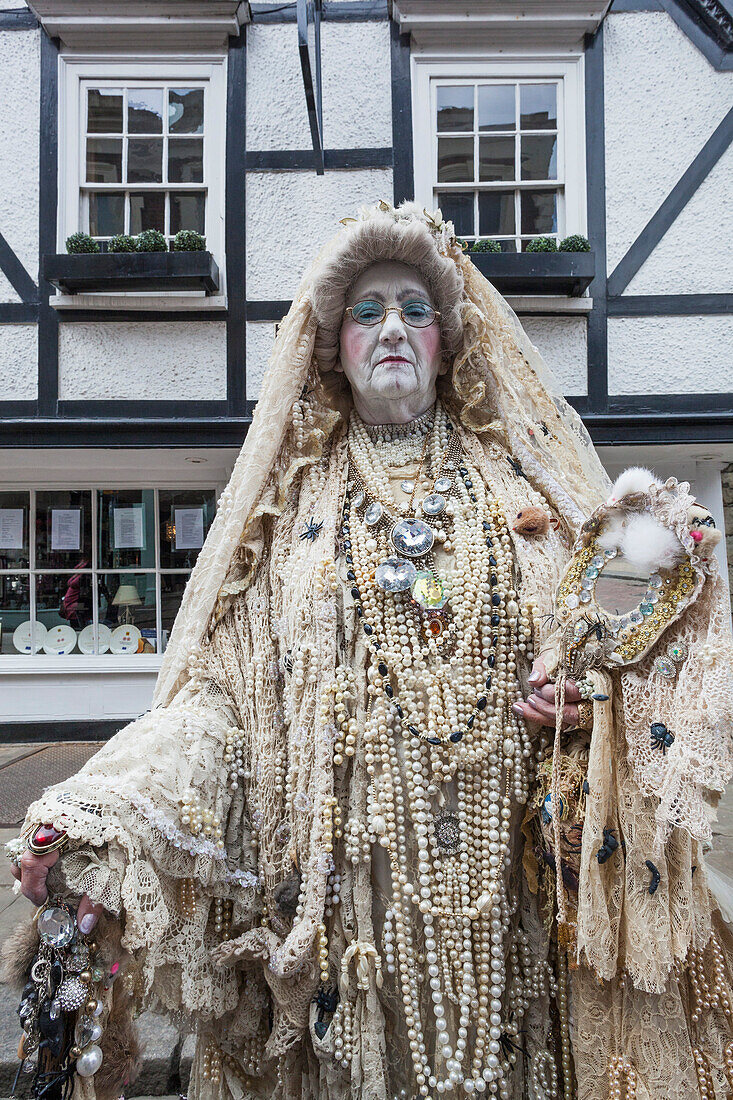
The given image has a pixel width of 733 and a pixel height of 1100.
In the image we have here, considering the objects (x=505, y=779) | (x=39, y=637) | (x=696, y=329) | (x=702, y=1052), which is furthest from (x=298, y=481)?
(x=39, y=637)

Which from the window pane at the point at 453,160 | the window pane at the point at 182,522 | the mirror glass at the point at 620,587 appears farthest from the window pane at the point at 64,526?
the mirror glass at the point at 620,587

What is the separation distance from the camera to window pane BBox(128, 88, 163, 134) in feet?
15.8

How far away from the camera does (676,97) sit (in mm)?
4562

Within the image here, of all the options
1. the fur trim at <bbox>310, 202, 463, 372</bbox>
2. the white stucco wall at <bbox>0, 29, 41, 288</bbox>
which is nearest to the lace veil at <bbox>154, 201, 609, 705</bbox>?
the fur trim at <bbox>310, 202, 463, 372</bbox>

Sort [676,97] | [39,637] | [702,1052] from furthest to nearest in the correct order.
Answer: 1. [39,637]
2. [676,97]
3. [702,1052]

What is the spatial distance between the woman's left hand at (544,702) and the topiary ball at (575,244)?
407 centimetres

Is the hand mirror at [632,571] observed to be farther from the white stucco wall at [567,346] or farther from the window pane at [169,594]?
the window pane at [169,594]

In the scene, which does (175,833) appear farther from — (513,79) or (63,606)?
(513,79)

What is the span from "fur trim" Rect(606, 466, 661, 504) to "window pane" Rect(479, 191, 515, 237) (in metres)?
4.33

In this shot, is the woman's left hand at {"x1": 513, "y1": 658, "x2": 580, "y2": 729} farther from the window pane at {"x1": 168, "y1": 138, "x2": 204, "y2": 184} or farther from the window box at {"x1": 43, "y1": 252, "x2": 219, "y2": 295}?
the window pane at {"x1": 168, "y1": 138, "x2": 204, "y2": 184}

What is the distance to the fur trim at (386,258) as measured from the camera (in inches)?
61.4

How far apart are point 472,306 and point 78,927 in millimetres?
1489

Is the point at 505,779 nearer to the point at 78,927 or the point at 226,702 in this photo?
the point at 226,702

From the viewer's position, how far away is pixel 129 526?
5328mm
